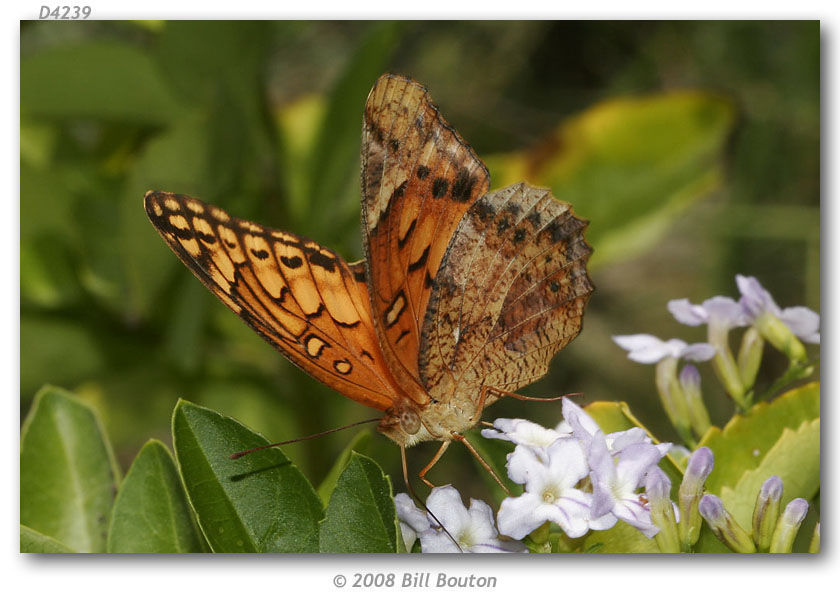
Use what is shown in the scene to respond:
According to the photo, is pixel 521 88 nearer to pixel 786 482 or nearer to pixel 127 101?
pixel 127 101

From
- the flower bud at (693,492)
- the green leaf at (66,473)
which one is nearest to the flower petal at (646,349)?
the flower bud at (693,492)

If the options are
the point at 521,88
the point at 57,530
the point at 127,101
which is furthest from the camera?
the point at 521,88

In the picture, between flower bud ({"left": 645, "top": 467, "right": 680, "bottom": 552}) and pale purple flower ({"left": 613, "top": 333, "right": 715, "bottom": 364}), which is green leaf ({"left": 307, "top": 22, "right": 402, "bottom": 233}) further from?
flower bud ({"left": 645, "top": 467, "right": 680, "bottom": 552})

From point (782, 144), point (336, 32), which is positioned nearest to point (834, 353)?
point (782, 144)

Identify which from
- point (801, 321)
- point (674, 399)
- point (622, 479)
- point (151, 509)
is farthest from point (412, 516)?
point (801, 321)

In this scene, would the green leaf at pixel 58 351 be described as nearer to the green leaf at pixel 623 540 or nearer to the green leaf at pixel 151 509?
the green leaf at pixel 151 509

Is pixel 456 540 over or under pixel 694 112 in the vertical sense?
under

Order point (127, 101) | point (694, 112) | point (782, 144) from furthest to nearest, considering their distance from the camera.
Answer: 1. point (782, 144)
2. point (694, 112)
3. point (127, 101)

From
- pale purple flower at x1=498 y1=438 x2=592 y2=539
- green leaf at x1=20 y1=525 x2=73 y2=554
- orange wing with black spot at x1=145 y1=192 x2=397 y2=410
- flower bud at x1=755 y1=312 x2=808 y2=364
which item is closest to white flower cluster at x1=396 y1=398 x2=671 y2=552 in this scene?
pale purple flower at x1=498 y1=438 x2=592 y2=539
